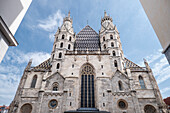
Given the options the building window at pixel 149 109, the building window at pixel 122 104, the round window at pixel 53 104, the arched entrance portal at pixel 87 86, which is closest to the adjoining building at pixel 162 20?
the building window at pixel 122 104

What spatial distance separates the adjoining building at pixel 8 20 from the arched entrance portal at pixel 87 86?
15834mm

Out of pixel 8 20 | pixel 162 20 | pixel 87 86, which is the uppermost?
pixel 87 86

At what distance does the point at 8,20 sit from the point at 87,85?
16.8 m

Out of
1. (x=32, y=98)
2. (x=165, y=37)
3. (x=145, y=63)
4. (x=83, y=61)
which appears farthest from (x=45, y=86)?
(x=145, y=63)

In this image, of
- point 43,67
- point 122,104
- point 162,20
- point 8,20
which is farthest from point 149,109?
point 8,20

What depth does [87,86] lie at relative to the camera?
18.4 m

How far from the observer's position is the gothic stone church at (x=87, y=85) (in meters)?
16.1

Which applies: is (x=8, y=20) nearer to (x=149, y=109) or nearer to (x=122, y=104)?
(x=122, y=104)

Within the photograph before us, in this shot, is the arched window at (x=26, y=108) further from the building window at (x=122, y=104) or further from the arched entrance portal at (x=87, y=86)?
the building window at (x=122, y=104)

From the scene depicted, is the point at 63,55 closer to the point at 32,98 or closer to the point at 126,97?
the point at 32,98

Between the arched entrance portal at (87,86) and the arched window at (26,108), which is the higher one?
the arched entrance portal at (87,86)

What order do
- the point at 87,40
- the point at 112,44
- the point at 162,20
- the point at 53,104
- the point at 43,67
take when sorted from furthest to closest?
the point at 87,40 → the point at 112,44 → the point at 43,67 → the point at 53,104 → the point at 162,20

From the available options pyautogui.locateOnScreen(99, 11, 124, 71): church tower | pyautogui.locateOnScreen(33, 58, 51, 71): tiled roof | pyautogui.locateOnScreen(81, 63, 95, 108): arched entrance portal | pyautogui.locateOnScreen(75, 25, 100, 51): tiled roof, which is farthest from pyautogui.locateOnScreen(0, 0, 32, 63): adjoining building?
pyautogui.locateOnScreen(75, 25, 100, 51): tiled roof

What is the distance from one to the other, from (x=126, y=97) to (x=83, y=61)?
10.0 m
